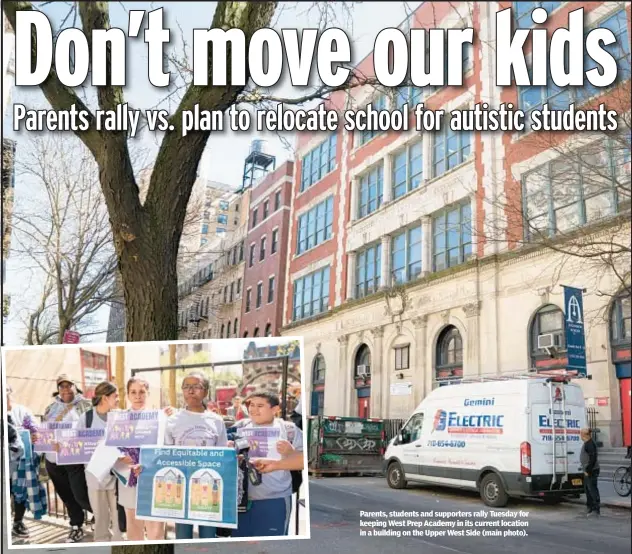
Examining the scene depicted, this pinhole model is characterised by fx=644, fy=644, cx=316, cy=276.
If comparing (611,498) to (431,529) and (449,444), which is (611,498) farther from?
(449,444)

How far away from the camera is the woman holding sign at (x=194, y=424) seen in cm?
419

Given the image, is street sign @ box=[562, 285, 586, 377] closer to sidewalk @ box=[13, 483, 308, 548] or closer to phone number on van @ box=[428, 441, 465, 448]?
phone number on van @ box=[428, 441, 465, 448]

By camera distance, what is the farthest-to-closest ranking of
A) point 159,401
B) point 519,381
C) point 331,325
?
point 331,325
point 519,381
point 159,401

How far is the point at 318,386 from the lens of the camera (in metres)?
5.71

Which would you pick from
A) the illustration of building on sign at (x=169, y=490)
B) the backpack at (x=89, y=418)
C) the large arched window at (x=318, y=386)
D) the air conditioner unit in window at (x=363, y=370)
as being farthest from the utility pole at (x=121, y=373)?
the air conditioner unit in window at (x=363, y=370)

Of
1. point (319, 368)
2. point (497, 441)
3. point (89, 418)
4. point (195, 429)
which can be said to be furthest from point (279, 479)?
point (497, 441)

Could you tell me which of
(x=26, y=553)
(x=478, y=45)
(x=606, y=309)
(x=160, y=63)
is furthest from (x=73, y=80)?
(x=606, y=309)

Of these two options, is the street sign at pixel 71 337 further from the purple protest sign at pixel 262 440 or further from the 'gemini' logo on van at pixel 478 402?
the 'gemini' logo on van at pixel 478 402

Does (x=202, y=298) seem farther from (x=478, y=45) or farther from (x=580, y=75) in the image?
(x=580, y=75)

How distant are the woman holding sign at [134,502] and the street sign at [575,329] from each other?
113 inches

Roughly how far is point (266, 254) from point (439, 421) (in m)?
2.25

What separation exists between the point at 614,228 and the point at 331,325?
2510 millimetres

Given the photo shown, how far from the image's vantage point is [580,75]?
14.8 feet

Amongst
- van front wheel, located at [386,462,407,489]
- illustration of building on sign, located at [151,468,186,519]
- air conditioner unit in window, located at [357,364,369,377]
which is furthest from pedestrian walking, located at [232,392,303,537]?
van front wheel, located at [386,462,407,489]
